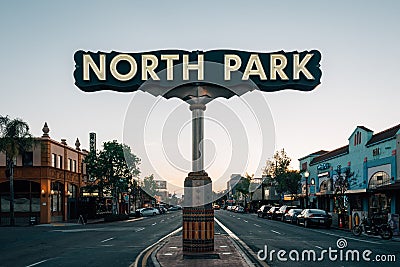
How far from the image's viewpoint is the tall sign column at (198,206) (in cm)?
1727

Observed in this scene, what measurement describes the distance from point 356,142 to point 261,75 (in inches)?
1423

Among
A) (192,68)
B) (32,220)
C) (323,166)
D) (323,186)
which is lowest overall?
(32,220)

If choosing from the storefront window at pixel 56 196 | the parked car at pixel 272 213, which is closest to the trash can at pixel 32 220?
the storefront window at pixel 56 196

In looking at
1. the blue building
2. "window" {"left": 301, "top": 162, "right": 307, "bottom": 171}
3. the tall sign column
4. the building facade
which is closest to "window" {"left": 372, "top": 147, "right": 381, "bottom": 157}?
the blue building

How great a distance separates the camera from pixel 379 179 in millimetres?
44469

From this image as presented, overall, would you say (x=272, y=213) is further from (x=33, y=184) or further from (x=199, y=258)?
(x=199, y=258)

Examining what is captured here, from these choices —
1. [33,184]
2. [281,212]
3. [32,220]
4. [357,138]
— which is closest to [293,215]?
[281,212]

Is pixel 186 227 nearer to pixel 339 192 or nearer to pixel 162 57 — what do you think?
pixel 162 57

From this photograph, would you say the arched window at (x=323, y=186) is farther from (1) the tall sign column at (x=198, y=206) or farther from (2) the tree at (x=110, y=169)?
(1) the tall sign column at (x=198, y=206)

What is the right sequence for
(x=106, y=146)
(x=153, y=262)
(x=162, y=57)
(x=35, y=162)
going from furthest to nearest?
(x=106, y=146), (x=35, y=162), (x=162, y=57), (x=153, y=262)

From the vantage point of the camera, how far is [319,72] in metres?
17.5

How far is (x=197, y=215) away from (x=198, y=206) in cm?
28

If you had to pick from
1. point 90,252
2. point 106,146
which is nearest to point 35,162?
point 106,146

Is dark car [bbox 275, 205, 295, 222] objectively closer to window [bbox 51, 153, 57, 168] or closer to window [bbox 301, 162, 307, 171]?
window [bbox 301, 162, 307, 171]
